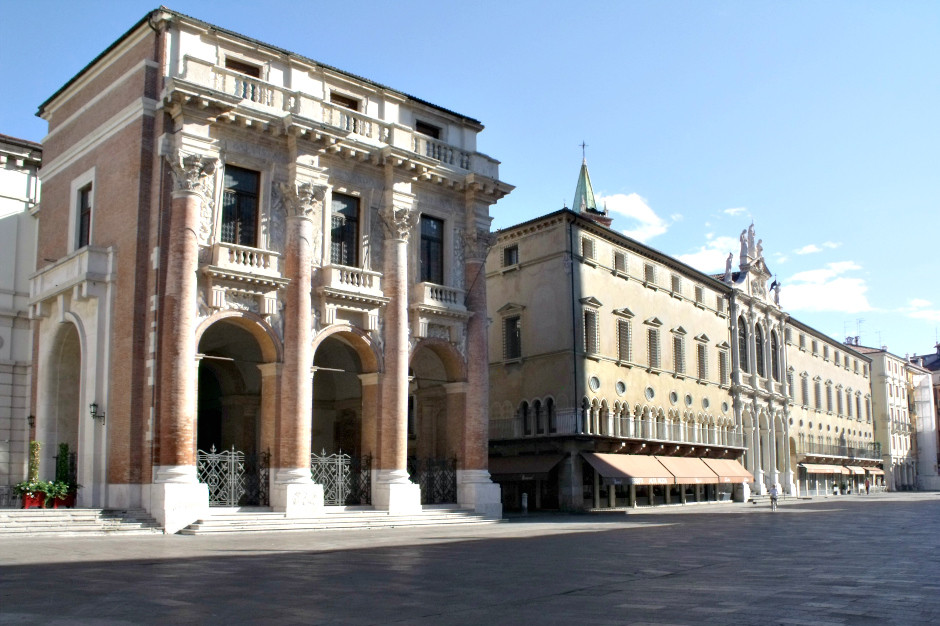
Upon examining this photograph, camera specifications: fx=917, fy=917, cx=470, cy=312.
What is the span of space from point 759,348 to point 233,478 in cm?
4307

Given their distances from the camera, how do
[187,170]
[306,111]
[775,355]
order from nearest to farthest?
[187,170] < [306,111] < [775,355]

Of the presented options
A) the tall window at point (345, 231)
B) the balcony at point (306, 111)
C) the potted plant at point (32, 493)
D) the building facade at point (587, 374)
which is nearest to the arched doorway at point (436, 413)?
the tall window at point (345, 231)

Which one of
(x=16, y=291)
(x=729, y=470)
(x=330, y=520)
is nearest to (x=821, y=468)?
(x=729, y=470)

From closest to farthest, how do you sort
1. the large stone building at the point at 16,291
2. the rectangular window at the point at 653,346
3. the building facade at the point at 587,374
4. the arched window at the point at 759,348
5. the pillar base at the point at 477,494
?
the large stone building at the point at 16,291 → the pillar base at the point at 477,494 → the building facade at the point at 587,374 → the rectangular window at the point at 653,346 → the arched window at the point at 759,348

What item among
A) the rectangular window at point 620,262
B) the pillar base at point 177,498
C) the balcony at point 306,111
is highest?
the balcony at point 306,111

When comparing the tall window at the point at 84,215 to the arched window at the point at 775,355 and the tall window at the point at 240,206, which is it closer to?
the tall window at the point at 240,206

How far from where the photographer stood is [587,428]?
39.5m

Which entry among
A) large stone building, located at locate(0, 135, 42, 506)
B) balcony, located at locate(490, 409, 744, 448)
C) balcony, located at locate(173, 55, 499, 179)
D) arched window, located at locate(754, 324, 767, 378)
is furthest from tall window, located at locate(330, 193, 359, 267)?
arched window, located at locate(754, 324, 767, 378)

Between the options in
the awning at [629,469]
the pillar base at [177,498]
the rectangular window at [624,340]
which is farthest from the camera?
the rectangular window at [624,340]

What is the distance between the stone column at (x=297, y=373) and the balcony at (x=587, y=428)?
50.7 feet

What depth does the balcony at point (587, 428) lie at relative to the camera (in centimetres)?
3944

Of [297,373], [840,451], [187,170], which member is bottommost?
[840,451]

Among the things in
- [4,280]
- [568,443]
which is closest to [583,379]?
[568,443]

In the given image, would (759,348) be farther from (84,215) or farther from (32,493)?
(32,493)
